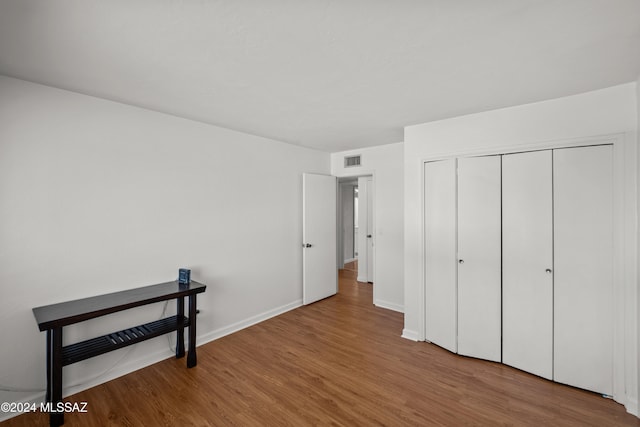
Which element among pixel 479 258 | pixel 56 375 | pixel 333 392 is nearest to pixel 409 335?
pixel 479 258

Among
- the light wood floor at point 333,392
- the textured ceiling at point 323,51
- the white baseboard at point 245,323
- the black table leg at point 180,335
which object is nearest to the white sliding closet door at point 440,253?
the light wood floor at point 333,392

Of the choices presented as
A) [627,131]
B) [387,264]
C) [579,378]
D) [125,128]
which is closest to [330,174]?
[387,264]

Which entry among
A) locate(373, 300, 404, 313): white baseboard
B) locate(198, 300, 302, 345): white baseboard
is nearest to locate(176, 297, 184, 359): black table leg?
locate(198, 300, 302, 345): white baseboard

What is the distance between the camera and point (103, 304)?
2.28 m

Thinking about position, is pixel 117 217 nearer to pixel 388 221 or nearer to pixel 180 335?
pixel 180 335

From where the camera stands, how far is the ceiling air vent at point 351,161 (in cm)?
476

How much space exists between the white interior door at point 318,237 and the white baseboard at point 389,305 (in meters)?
0.88

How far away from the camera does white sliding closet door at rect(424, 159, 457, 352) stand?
3.03 meters

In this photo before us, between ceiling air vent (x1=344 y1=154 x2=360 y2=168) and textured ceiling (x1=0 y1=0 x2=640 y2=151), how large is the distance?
78.6 inches

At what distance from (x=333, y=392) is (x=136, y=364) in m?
1.94

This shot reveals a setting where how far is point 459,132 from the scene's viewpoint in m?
2.98

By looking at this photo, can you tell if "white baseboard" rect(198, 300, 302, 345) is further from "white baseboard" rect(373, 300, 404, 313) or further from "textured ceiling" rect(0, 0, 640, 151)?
"textured ceiling" rect(0, 0, 640, 151)

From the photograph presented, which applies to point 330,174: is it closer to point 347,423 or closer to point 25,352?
→ point 347,423

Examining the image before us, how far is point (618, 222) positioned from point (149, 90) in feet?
13.2
